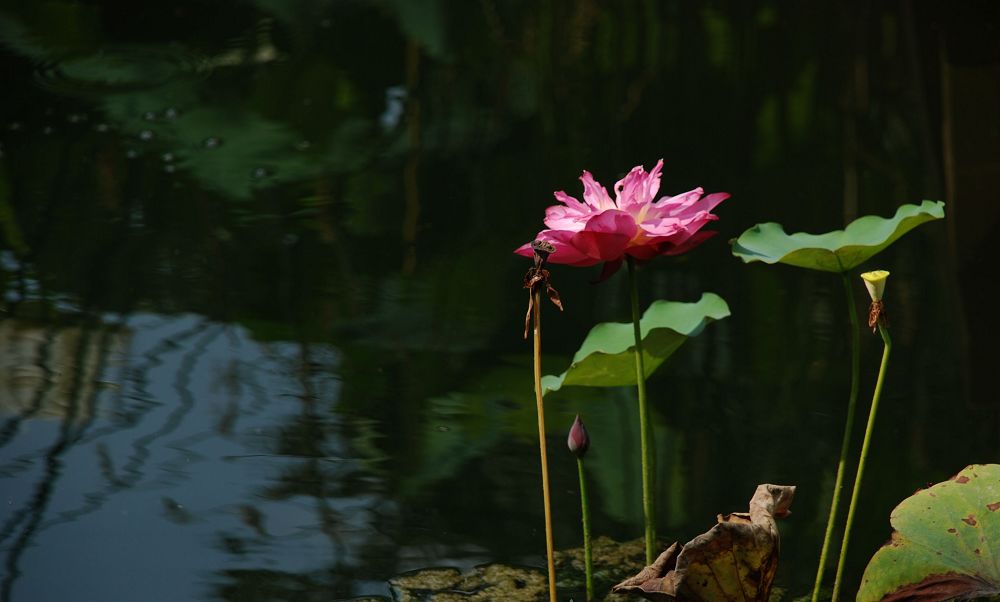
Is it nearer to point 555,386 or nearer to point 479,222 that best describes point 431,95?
point 479,222

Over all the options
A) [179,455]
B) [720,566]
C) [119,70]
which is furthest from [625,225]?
[119,70]

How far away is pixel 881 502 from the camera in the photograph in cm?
140

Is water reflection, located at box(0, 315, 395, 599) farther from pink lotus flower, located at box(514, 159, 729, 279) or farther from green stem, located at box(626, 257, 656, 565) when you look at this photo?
pink lotus flower, located at box(514, 159, 729, 279)

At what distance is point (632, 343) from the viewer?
122 cm

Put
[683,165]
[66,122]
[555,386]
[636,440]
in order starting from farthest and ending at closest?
1. [66,122]
2. [683,165]
3. [636,440]
4. [555,386]

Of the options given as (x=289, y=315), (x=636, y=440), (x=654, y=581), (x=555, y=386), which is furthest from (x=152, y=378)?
(x=654, y=581)

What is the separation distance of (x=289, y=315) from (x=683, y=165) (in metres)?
1.00

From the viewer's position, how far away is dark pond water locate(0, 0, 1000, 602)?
1400mm

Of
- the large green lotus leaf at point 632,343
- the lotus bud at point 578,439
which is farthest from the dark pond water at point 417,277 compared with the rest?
the lotus bud at point 578,439

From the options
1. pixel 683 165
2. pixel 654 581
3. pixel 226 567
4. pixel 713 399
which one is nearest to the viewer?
pixel 654 581

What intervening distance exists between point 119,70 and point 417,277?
138 cm

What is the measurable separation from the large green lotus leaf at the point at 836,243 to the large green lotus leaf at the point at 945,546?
0.22m

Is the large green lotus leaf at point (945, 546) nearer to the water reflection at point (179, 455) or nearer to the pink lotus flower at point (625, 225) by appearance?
the pink lotus flower at point (625, 225)

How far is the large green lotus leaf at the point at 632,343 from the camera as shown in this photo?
1.15m
